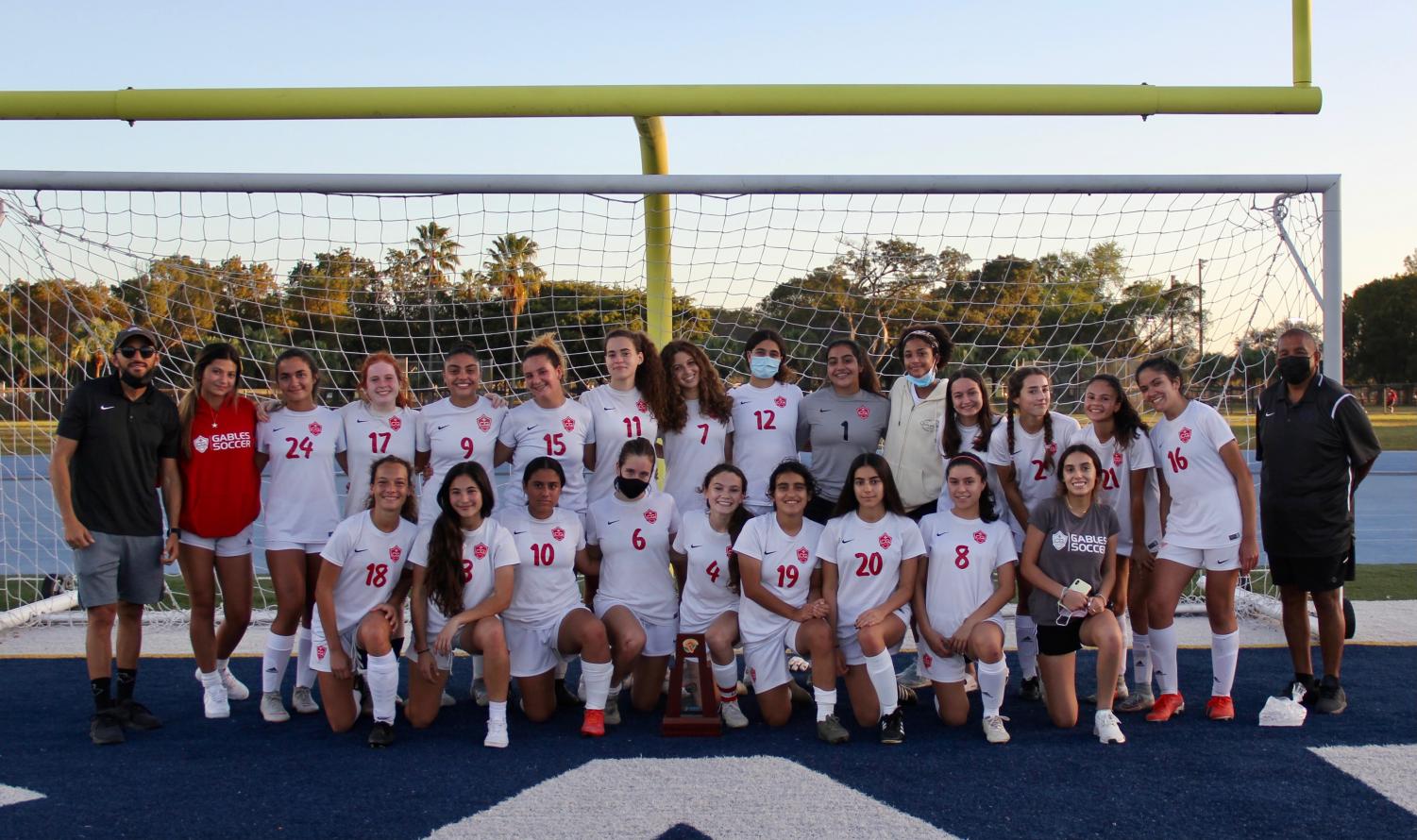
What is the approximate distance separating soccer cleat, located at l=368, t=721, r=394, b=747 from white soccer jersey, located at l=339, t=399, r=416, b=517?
3.37ft

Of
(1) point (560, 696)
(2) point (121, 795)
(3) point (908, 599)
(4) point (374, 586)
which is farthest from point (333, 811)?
(3) point (908, 599)

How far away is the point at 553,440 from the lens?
4949 mm

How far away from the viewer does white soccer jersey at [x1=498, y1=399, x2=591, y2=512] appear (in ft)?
16.3

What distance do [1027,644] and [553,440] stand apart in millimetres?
2509

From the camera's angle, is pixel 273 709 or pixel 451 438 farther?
pixel 451 438

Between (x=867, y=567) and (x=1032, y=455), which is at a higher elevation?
(x=1032, y=455)

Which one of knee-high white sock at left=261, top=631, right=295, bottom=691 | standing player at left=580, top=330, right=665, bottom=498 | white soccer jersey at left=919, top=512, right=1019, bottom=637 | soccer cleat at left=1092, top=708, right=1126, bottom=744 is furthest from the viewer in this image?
standing player at left=580, top=330, right=665, bottom=498

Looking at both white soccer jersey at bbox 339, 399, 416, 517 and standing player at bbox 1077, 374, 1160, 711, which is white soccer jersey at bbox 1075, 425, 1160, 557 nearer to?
standing player at bbox 1077, 374, 1160, 711

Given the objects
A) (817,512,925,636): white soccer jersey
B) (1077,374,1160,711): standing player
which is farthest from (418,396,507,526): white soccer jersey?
(1077,374,1160,711): standing player

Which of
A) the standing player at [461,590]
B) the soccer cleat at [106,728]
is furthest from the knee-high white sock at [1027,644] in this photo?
the soccer cleat at [106,728]

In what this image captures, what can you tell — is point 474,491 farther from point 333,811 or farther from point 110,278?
point 110,278

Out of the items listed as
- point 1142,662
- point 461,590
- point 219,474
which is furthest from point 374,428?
point 1142,662

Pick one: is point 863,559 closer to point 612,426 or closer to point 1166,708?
point 612,426

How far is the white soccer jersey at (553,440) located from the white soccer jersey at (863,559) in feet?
4.04
